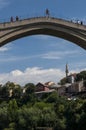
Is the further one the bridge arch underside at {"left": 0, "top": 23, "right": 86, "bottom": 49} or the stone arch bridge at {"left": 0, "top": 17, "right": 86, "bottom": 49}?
the bridge arch underside at {"left": 0, "top": 23, "right": 86, "bottom": 49}

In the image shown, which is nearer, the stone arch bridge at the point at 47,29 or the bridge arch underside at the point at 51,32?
the stone arch bridge at the point at 47,29

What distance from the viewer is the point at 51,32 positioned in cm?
2159

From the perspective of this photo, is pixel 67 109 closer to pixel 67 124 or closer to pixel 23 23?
pixel 67 124

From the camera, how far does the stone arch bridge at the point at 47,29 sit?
20406 mm

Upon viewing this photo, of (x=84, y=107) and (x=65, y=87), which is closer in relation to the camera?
(x=84, y=107)

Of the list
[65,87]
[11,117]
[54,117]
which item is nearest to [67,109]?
[54,117]

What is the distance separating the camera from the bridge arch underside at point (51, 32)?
2058 centimetres

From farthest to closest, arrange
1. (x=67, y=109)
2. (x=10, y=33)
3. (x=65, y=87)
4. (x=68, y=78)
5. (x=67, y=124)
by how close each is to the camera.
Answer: (x=68, y=78) → (x=65, y=87) → (x=67, y=109) → (x=67, y=124) → (x=10, y=33)

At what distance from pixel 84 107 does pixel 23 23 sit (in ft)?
43.1

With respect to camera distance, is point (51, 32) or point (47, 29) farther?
point (51, 32)

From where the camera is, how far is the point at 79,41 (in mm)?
21547

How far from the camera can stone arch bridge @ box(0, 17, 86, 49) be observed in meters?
20.4

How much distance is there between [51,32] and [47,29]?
33 cm

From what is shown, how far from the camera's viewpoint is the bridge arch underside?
20.6 meters
